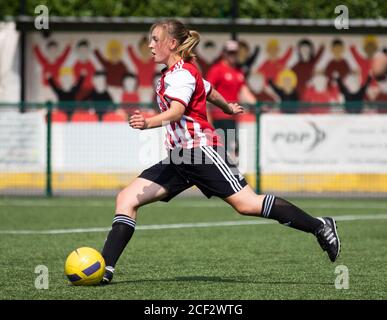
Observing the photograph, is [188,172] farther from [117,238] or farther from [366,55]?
[366,55]

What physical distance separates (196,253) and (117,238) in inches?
95.8

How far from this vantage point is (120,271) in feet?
29.2

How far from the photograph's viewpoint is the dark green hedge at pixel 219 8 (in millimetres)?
21719

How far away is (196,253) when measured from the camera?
10.4 meters

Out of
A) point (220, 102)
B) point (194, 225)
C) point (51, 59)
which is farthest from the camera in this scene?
point (51, 59)

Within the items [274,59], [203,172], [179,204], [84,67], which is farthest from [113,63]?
[203,172]

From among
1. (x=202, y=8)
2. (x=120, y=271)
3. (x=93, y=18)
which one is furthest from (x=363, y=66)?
(x=120, y=271)

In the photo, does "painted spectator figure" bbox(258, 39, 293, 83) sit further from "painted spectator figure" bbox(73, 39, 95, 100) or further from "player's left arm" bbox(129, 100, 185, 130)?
"player's left arm" bbox(129, 100, 185, 130)

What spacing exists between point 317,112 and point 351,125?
2.34 ft

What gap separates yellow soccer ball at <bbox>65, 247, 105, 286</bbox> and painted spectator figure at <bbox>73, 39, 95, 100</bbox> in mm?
14455

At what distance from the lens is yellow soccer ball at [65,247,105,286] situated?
25.7 ft

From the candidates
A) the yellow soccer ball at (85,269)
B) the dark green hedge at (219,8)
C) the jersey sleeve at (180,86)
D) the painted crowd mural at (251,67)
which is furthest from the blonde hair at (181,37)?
the painted crowd mural at (251,67)

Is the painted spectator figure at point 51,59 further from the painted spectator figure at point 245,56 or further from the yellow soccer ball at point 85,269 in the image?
the yellow soccer ball at point 85,269

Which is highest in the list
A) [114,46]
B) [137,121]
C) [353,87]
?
[114,46]
